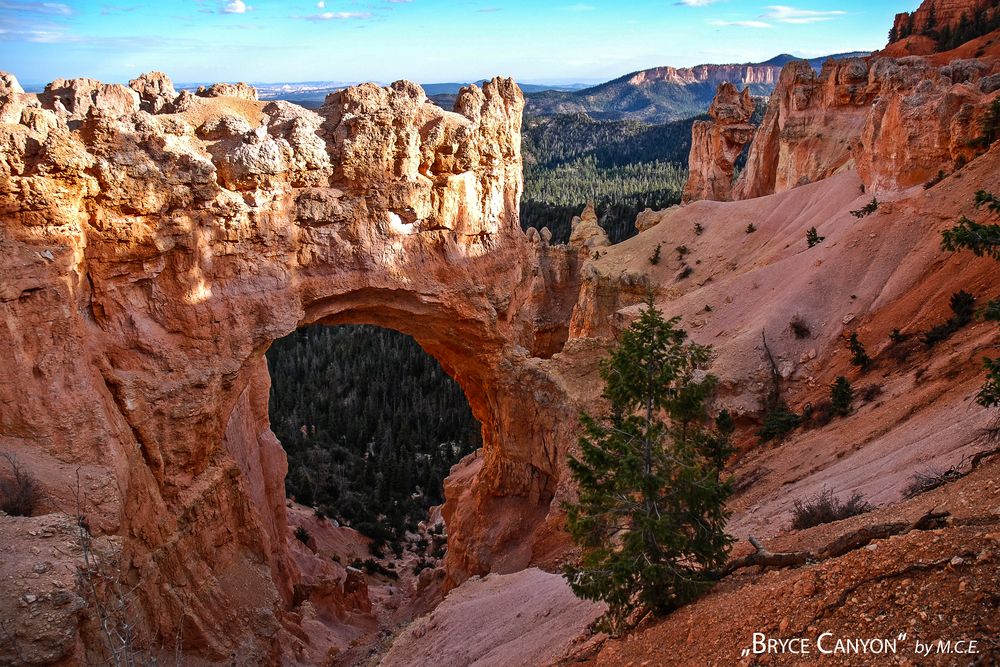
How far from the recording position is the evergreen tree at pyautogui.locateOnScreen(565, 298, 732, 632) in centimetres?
782

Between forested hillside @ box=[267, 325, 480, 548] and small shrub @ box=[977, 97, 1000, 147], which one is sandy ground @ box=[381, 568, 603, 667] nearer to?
forested hillside @ box=[267, 325, 480, 548]

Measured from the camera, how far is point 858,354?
18.4 metres

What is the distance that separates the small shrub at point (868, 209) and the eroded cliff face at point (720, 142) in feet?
91.7

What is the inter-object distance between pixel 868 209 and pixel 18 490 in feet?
81.3

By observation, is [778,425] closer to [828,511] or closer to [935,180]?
[828,511]

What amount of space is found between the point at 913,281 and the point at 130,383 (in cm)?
1965

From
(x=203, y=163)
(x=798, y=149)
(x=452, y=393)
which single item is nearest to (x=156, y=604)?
(x=203, y=163)

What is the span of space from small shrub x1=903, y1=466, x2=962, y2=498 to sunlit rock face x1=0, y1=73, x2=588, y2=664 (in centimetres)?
958

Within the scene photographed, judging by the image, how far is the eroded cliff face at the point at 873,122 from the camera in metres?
21.8

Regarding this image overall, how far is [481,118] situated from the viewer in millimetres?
16234

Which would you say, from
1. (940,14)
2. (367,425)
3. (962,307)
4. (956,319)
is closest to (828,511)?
(956,319)

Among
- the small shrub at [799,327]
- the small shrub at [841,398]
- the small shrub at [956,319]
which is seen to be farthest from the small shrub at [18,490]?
the small shrub at [799,327]

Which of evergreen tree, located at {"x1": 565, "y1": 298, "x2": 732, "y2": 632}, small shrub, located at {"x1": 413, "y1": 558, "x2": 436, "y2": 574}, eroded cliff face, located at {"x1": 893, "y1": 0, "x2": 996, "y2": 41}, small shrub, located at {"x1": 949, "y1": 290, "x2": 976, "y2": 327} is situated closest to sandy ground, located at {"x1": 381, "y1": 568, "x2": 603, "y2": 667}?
evergreen tree, located at {"x1": 565, "y1": 298, "x2": 732, "y2": 632}

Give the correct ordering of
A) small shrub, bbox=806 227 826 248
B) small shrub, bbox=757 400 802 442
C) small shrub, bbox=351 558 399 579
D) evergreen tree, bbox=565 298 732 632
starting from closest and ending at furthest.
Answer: evergreen tree, bbox=565 298 732 632 → small shrub, bbox=757 400 802 442 → small shrub, bbox=351 558 399 579 → small shrub, bbox=806 227 826 248
